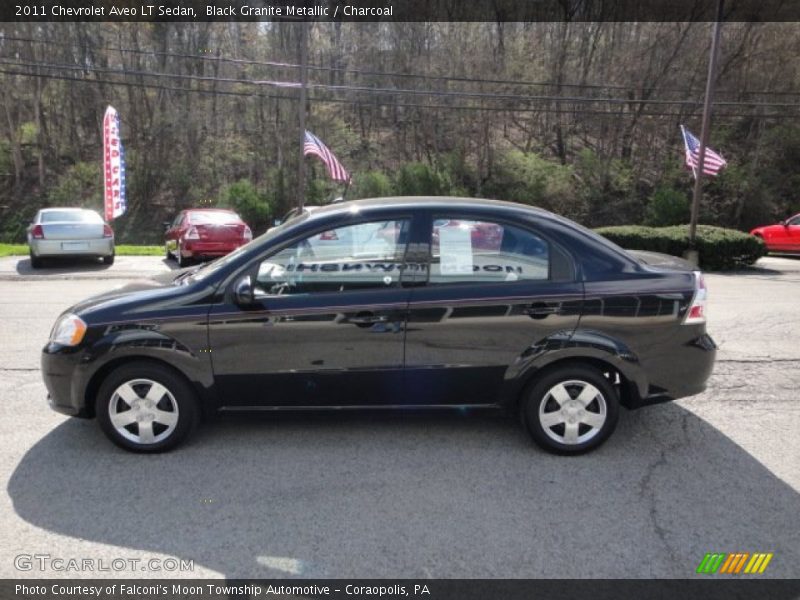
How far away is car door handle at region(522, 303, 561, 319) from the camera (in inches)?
147

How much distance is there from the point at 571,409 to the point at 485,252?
1151mm

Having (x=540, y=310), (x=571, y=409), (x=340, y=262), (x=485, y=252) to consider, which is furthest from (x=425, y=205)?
(x=571, y=409)

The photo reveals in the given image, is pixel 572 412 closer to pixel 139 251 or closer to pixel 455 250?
pixel 455 250

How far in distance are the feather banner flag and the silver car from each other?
641 centimetres

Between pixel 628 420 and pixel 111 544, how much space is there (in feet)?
11.5

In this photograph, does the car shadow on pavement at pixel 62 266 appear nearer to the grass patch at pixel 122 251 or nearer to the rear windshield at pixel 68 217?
the rear windshield at pixel 68 217

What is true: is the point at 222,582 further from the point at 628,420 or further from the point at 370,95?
the point at 370,95

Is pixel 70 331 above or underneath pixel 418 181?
underneath

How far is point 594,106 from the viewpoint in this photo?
107 feet

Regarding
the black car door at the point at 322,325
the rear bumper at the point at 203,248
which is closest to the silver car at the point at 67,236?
the rear bumper at the point at 203,248

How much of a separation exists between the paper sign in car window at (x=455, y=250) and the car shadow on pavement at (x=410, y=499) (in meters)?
0.97

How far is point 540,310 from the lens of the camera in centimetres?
375

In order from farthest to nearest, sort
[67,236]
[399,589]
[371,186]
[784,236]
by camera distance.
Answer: [371,186]
[784,236]
[67,236]
[399,589]

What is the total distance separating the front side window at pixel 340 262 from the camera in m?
3.78
